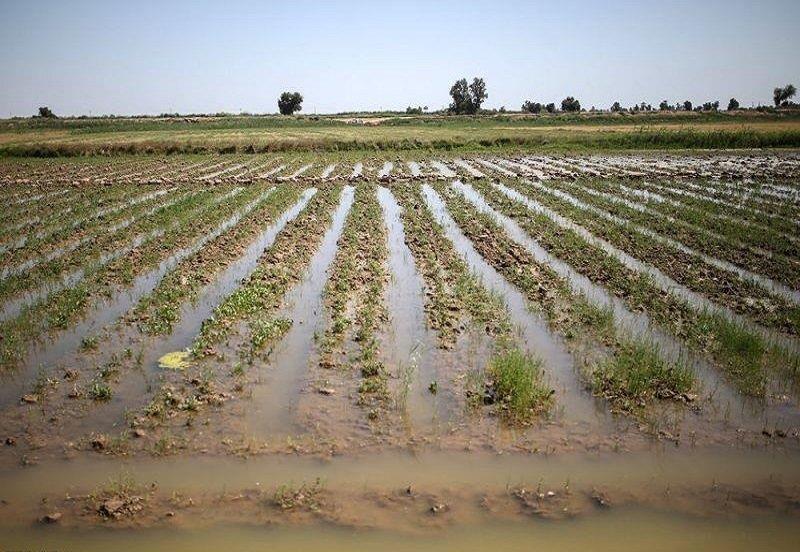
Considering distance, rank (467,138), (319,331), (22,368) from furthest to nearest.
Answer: (467,138) < (319,331) < (22,368)

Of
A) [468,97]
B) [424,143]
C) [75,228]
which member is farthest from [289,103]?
[75,228]

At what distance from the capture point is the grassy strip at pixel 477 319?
22.8 feet

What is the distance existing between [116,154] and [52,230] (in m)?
30.6

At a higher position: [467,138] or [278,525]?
[467,138]

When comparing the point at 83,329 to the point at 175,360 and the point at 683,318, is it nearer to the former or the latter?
the point at 175,360

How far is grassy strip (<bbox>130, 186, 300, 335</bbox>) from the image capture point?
962cm

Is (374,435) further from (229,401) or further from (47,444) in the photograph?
(47,444)

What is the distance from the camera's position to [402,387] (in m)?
7.38

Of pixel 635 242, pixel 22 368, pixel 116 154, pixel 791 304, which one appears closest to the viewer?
pixel 22 368

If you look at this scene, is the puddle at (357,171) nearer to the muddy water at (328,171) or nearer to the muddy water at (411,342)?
the muddy water at (328,171)

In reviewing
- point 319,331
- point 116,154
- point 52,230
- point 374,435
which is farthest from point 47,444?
point 116,154

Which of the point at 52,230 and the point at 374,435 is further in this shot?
the point at 52,230

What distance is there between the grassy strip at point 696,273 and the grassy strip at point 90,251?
1110 cm

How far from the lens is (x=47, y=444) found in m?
6.13
